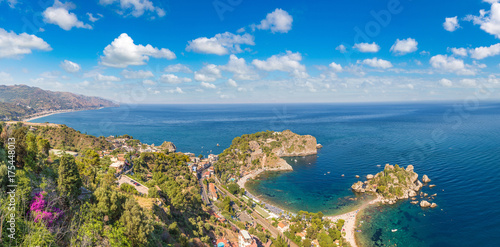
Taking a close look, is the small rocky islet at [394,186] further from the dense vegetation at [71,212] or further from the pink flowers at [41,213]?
the pink flowers at [41,213]

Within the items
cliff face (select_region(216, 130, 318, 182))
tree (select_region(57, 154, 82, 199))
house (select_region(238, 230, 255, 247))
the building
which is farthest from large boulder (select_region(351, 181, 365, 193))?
tree (select_region(57, 154, 82, 199))

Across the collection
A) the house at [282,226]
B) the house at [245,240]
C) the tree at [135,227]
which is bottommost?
the house at [282,226]

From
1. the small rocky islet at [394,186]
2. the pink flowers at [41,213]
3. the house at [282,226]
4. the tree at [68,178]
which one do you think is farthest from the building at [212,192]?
the pink flowers at [41,213]

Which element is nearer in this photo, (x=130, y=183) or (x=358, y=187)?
(x=130, y=183)

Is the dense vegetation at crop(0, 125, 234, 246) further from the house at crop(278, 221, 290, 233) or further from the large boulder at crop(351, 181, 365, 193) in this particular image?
the large boulder at crop(351, 181, 365, 193)

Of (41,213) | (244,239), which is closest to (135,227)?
(41,213)

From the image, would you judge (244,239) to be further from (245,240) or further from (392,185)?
(392,185)
